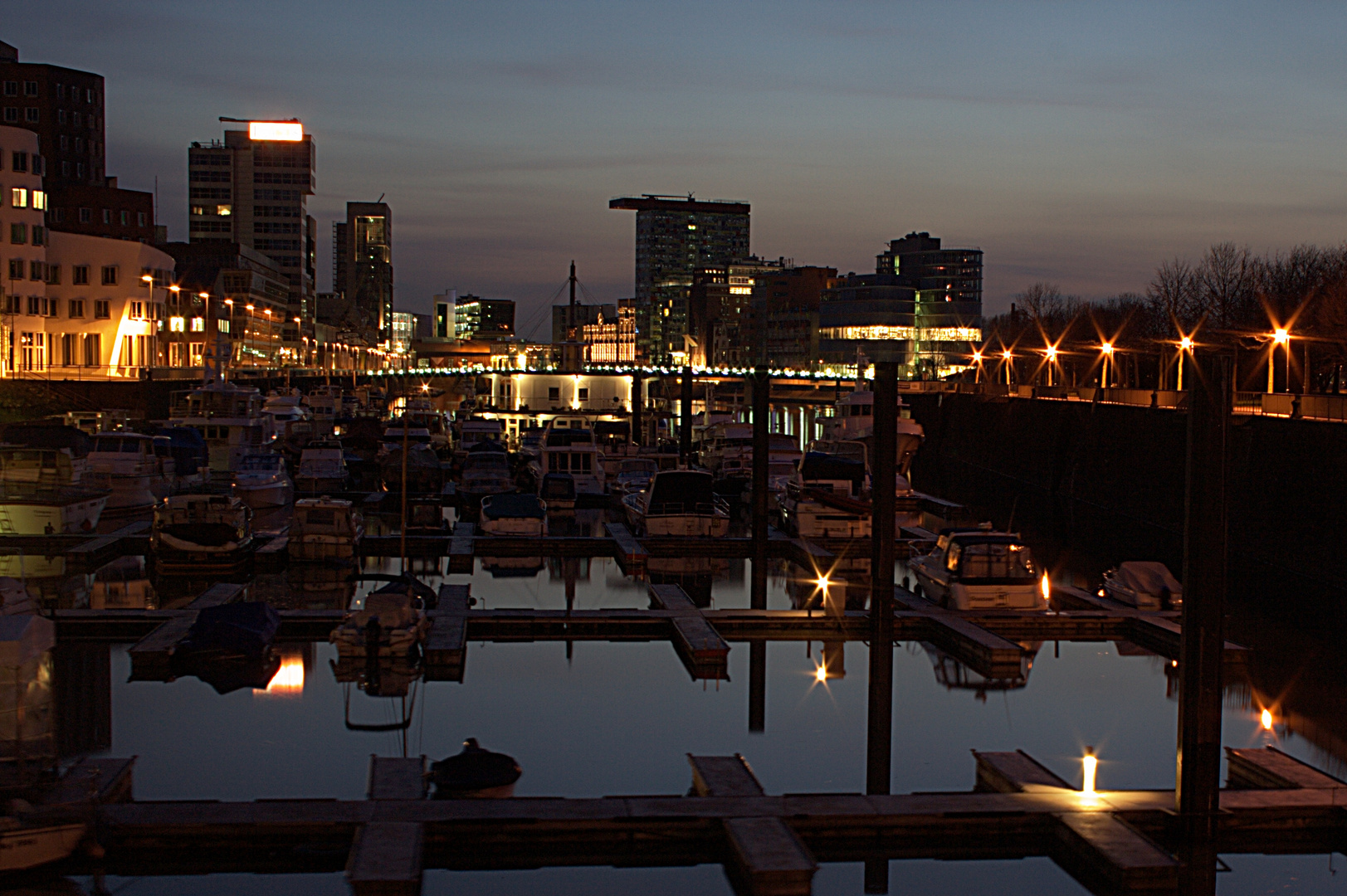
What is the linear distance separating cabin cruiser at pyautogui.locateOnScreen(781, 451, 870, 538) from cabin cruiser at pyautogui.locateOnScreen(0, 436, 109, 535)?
18.9 meters

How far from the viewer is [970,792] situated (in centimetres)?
1620

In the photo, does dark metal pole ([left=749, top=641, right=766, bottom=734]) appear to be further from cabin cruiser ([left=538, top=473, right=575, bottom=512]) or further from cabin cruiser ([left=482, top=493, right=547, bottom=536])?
cabin cruiser ([left=538, top=473, right=575, bottom=512])

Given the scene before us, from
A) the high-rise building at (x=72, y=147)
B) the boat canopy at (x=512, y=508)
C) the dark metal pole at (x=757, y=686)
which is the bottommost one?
the dark metal pole at (x=757, y=686)

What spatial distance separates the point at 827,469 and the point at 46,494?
21.9 m

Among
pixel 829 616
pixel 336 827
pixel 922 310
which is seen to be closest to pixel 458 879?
pixel 336 827

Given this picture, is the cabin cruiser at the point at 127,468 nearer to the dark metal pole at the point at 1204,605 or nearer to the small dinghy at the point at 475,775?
the small dinghy at the point at 475,775

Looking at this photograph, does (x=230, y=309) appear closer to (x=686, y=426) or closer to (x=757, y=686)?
(x=686, y=426)

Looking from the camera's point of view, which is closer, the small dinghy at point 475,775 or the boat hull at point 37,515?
the small dinghy at point 475,775

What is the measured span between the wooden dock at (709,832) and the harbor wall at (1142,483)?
47.6ft

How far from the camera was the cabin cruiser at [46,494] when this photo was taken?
34.8m

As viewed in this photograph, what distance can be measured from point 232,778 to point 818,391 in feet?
438

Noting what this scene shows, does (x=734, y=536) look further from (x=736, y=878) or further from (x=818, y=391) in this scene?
(x=818, y=391)

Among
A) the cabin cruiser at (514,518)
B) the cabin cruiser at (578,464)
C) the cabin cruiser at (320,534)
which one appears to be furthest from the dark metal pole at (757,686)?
the cabin cruiser at (578,464)

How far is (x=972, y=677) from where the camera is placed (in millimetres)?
22500
